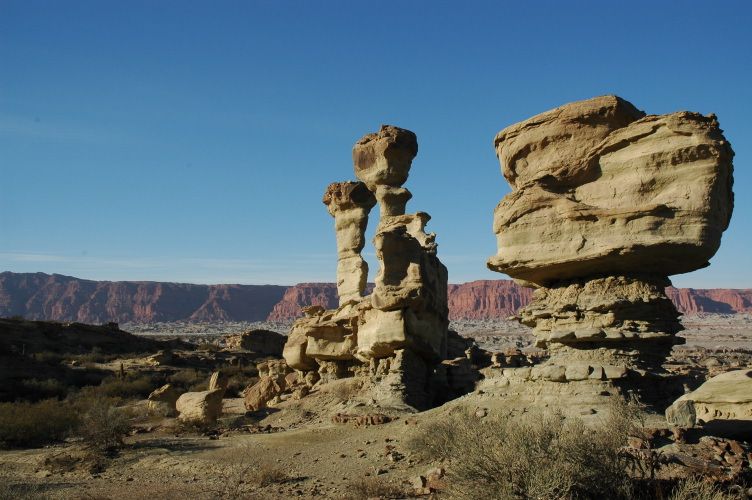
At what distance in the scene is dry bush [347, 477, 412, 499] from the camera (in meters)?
8.31

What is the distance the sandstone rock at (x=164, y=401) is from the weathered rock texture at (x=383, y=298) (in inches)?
101

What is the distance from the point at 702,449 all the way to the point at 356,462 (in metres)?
5.28

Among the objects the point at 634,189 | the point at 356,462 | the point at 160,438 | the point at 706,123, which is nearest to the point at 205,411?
the point at 160,438

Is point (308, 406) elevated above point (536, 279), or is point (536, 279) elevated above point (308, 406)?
point (536, 279)

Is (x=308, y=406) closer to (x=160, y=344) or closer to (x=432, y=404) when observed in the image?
(x=432, y=404)

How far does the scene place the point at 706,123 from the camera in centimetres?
1030

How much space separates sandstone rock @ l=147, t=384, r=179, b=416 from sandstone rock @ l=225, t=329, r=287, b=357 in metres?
21.0

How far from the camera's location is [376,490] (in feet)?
27.8

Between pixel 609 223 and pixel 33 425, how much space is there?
46.0ft

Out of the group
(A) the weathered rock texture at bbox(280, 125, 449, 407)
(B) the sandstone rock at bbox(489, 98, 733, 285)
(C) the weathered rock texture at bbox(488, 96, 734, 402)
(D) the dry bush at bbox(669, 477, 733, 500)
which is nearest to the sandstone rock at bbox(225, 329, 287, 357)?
(A) the weathered rock texture at bbox(280, 125, 449, 407)

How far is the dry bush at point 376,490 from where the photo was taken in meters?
8.31

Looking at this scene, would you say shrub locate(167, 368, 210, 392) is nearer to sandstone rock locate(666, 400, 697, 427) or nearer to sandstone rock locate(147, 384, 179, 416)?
sandstone rock locate(147, 384, 179, 416)

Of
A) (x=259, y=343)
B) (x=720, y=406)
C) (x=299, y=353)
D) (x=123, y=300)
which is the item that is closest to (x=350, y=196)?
(x=299, y=353)

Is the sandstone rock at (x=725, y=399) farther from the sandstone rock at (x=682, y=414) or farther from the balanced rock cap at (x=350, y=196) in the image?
the balanced rock cap at (x=350, y=196)
